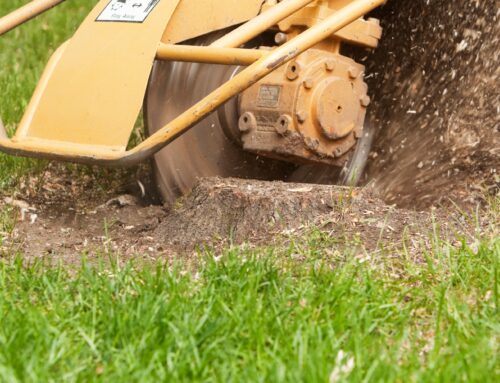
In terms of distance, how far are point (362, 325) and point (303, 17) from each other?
1347 millimetres

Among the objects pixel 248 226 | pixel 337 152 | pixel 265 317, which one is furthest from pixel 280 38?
pixel 265 317

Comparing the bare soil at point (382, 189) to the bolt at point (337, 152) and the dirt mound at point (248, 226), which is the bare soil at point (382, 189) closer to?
the dirt mound at point (248, 226)

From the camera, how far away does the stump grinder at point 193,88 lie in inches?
129

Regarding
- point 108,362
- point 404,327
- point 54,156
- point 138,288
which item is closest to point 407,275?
point 404,327

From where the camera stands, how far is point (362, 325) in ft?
8.08

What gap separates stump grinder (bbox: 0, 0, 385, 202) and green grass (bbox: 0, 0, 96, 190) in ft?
2.15

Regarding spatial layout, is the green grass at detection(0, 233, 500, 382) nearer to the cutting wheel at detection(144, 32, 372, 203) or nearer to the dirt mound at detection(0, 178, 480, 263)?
the dirt mound at detection(0, 178, 480, 263)

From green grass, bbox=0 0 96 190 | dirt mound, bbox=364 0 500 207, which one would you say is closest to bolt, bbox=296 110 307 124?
dirt mound, bbox=364 0 500 207

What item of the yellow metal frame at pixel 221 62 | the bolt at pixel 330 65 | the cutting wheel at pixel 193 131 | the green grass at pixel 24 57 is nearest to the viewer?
the yellow metal frame at pixel 221 62

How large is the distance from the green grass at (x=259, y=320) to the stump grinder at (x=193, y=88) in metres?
0.59

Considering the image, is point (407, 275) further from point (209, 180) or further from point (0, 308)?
point (0, 308)

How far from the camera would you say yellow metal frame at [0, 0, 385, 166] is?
2.98 meters

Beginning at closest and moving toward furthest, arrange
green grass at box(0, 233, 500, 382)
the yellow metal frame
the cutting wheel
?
1. green grass at box(0, 233, 500, 382)
2. the yellow metal frame
3. the cutting wheel

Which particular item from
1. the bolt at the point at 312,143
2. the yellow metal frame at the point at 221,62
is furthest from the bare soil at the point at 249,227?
the yellow metal frame at the point at 221,62
